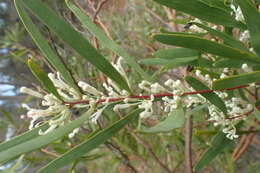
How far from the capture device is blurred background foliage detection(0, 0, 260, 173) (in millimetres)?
1180

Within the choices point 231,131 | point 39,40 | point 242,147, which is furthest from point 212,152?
point 242,147

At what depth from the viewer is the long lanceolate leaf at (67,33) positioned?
451mm

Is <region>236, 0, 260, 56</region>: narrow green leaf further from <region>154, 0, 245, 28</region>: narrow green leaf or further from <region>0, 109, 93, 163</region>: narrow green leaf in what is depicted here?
<region>0, 109, 93, 163</region>: narrow green leaf

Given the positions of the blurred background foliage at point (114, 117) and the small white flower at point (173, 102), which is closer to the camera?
the small white flower at point (173, 102)

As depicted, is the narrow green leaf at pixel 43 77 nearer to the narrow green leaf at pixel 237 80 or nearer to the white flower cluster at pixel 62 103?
the white flower cluster at pixel 62 103

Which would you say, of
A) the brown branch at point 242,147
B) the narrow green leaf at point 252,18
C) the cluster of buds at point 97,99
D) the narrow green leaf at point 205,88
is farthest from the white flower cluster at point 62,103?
the brown branch at point 242,147

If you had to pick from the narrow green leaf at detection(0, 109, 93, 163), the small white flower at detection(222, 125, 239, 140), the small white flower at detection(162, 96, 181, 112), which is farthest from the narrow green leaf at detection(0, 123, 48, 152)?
the small white flower at detection(222, 125, 239, 140)

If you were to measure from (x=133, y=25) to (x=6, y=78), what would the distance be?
181cm

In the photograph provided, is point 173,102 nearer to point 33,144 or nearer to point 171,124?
point 171,124

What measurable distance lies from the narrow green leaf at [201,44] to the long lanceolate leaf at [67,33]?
12 cm

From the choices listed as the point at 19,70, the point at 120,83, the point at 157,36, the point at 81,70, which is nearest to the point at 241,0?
the point at 157,36

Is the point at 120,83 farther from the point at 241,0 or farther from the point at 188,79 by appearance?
the point at 241,0

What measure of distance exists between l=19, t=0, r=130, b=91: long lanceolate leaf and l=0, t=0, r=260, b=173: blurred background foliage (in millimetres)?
299

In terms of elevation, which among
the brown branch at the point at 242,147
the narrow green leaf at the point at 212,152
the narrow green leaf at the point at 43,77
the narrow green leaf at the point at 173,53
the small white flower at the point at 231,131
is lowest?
the brown branch at the point at 242,147
